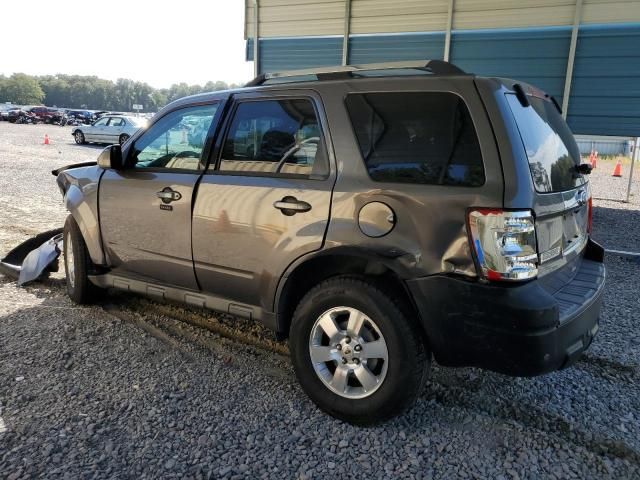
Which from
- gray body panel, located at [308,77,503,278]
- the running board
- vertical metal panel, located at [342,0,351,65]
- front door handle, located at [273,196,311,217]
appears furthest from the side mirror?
vertical metal panel, located at [342,0,351,65]

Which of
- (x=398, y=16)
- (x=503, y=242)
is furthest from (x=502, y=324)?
(x=398, y=16)

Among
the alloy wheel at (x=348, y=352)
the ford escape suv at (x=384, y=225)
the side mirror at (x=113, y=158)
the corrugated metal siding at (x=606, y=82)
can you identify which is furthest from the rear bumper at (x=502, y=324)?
the corrugated metal siding at (x=606, y=82)

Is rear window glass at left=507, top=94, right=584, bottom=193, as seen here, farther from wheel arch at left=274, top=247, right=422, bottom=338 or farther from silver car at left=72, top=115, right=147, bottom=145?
silver car at left=72, top=115, right=147, bottom=145

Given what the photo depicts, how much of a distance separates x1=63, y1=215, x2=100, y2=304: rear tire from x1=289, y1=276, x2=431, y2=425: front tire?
2.27m

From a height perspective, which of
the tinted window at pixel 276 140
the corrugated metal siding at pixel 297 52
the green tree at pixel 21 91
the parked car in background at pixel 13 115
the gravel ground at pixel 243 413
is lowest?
the gravel ground at pixel 243 413

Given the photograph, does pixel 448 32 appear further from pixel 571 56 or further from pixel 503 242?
pixel 503 242

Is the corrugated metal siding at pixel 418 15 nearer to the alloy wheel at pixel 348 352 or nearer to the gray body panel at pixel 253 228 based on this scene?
the gray body panel at pixel 253 228

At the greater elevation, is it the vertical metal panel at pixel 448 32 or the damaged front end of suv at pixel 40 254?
the vertical metal panel at pixel 448 32

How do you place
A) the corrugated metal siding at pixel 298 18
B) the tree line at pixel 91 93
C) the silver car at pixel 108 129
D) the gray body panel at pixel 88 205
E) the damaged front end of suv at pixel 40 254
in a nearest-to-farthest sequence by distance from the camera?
the gray body panel at pixel 88 205 < the damaged front end of suv at pixel 40 254 < the corrugated metal siding at pixel 298 18 < the silver car at pixel 108 129 < the tree line at pixel 91 93

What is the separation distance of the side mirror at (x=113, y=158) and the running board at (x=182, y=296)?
0.87 metres

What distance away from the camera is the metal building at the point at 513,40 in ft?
28.7

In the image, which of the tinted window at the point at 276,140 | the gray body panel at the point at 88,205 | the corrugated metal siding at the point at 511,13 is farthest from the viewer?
the corrugated metal siding at the point at 511,13

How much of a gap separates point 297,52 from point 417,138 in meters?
9.20

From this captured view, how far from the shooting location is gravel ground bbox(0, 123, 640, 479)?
2596 mm
